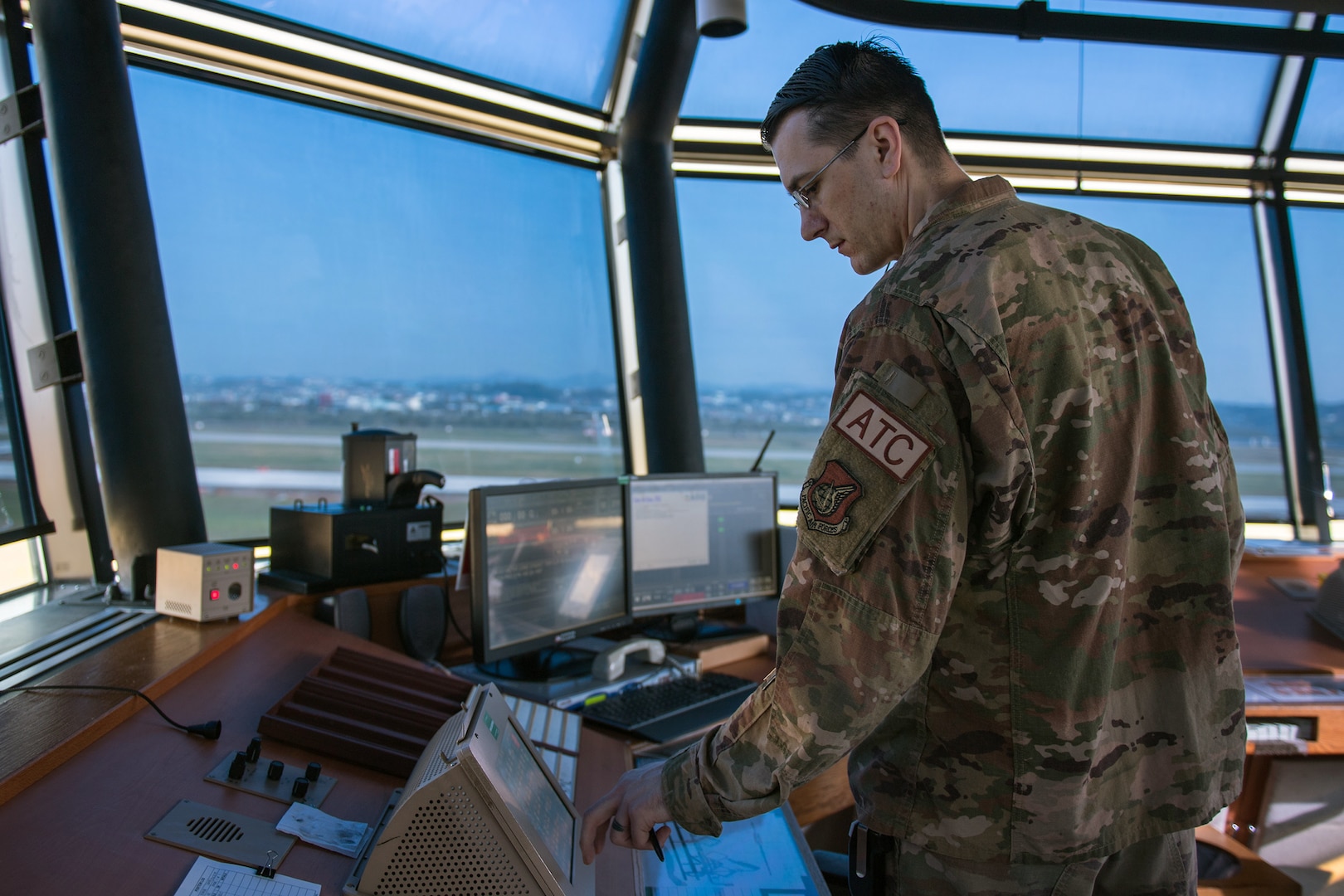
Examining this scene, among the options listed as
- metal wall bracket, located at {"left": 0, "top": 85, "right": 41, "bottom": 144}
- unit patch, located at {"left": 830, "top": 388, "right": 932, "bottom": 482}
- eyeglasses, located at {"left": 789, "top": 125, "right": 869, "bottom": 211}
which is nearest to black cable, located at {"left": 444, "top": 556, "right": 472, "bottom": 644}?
eyeglasses, located at {"left": 789, "top": 125, "right": 869, "bottom": 211}

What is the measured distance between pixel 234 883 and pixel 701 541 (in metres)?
1.56

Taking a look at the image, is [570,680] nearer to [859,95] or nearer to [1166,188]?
[859,95]

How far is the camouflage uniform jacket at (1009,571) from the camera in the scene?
847mm

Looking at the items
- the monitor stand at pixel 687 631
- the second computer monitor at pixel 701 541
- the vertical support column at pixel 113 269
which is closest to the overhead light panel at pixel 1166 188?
the second computer monitor at pixel 701 541

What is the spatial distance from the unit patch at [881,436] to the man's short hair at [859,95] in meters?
0.38

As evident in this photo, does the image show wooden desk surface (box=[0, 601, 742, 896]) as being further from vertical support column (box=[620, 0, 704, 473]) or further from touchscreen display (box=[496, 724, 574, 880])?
vertical support column (box=[620, 0, 704, 473])

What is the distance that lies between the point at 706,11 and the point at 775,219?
148 centimetres

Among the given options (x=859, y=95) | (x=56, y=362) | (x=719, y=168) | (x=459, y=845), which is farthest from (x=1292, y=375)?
(x=56, y=362)

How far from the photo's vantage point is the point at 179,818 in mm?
945

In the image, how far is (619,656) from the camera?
196cm

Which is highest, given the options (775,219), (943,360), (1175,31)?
(1175,31)

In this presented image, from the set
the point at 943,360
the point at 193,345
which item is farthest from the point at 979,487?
the point at 193,345

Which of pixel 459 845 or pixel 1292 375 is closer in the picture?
pixel 459 845

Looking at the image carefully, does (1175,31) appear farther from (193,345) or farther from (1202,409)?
(193,345)
